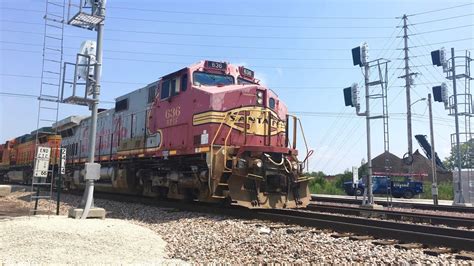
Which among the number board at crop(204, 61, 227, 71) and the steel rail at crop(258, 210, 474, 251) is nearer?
the steel rail at crop(258, 210, 474, 251)

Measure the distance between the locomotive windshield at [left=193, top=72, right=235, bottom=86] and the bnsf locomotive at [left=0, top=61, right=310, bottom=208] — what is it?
0.10ft

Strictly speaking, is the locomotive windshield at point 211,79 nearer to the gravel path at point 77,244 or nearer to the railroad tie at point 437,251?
the gravel path at point 77,244

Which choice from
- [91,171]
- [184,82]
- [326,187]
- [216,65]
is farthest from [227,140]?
[326,187]

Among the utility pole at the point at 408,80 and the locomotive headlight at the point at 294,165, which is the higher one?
the utility pole at the point at 408,80

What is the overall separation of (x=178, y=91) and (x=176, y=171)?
234cm

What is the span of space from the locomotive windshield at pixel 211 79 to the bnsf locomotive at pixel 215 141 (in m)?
0.03

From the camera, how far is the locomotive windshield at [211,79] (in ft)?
38.4

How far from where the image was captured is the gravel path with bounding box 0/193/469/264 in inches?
226

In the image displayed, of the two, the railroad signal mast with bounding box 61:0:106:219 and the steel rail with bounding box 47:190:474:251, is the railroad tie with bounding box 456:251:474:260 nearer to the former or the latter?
the steel rail with bounding box 47:190:474:251

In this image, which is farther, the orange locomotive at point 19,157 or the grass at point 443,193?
the grass at point 443,193

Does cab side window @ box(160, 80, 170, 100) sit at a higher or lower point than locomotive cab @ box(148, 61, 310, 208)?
higher

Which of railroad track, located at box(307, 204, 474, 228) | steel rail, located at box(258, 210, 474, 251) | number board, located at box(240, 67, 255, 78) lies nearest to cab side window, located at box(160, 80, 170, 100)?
number board, located at box(240, 67, 255, 78)

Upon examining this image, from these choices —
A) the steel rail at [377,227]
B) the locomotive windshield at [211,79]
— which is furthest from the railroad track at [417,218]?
the locomotive windshield at [211,79]

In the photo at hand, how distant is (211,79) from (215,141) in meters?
2.20
